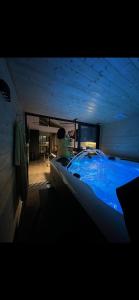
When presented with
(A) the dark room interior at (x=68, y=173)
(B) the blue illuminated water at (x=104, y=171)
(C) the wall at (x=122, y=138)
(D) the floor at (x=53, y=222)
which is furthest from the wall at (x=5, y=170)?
(C) the wall at (x=122, y=138)

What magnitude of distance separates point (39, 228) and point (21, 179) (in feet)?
3.06

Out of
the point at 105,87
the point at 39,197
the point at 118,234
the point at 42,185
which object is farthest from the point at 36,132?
the point at 118,234

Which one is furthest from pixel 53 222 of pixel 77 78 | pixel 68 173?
pixel 77 78

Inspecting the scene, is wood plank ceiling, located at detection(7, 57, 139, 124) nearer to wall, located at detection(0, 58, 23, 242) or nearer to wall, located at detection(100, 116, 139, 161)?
wall, located at detection(0, 58, 23, 242)

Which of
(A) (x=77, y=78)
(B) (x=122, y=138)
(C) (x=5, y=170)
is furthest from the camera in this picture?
(B) (x=122, y=138)

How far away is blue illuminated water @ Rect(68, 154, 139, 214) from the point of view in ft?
10.4

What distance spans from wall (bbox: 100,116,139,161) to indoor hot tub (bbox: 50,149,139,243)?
58cm

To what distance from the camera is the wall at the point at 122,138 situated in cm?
402

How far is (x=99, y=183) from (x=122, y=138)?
2.27 metres

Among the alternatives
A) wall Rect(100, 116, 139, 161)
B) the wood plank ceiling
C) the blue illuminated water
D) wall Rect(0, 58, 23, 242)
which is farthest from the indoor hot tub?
the wood plank ceiling

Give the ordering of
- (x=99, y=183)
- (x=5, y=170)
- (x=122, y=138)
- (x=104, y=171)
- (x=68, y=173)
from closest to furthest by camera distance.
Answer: (x=5, y=170) < (x=68, y=173) < (x=99, y=183) < (x=104, y=171) < (x=122, y=138)

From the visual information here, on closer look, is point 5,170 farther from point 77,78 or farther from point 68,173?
point 77,78

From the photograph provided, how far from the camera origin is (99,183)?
3.15m
